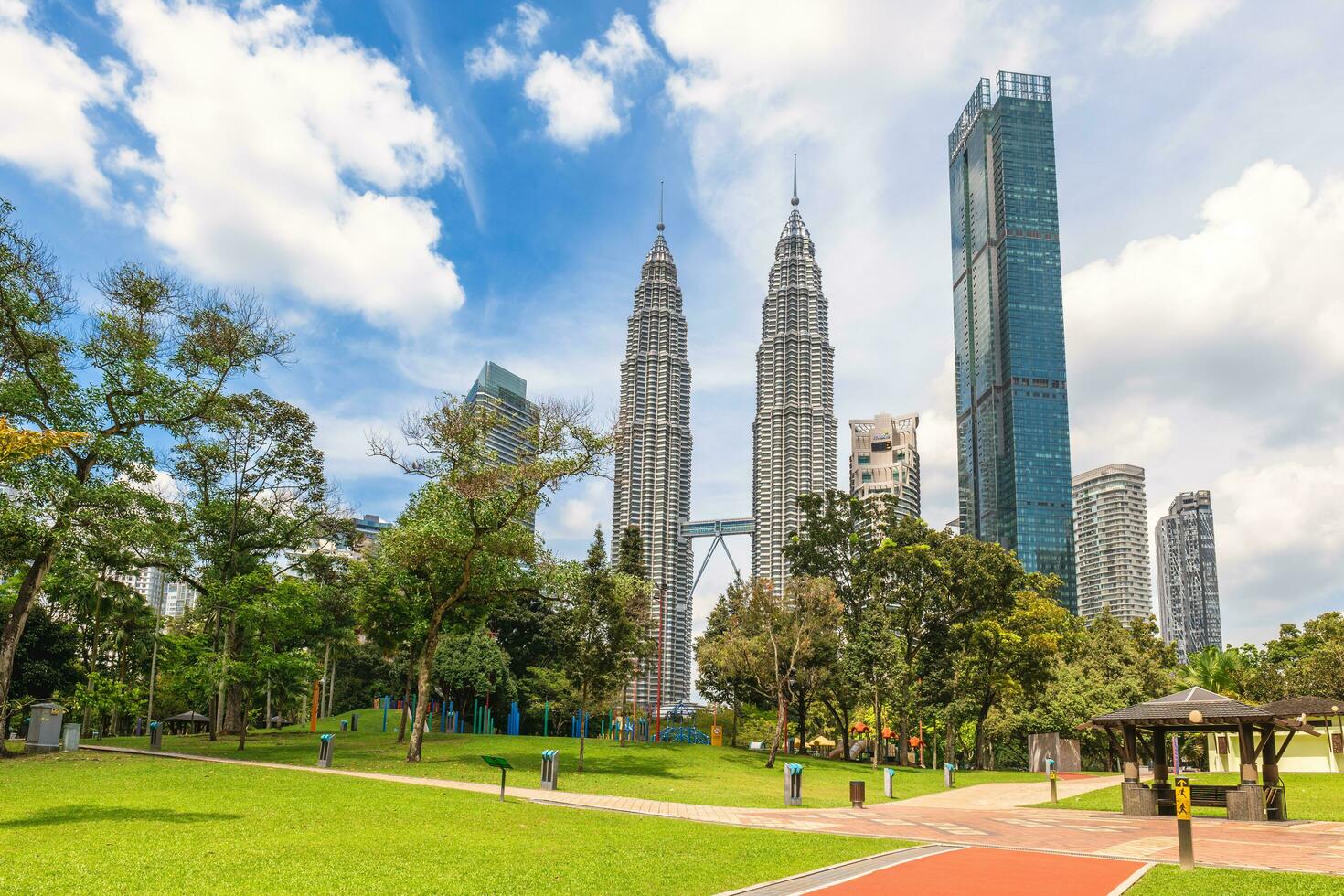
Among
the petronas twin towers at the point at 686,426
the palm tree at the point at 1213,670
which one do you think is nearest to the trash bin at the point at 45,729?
the palm tree at the point at 1213,670

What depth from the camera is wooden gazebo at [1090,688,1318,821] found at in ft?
69.1

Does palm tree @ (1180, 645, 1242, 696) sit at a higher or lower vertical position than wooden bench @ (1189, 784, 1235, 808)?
higher

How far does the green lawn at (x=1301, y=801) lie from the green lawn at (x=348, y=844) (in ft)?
45.4

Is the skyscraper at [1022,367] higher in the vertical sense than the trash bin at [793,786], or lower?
higher

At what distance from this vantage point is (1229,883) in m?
11.1

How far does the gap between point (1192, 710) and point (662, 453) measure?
129 meters

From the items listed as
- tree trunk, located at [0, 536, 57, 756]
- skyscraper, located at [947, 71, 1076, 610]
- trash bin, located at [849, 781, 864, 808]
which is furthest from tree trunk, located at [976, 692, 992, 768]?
skyscraper, located at [947, 71, 1076, 610]

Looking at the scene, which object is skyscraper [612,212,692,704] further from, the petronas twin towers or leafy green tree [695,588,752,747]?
leafy green tree [695,588,752,747]

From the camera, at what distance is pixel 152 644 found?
171 feet

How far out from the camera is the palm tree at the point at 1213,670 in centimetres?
5125

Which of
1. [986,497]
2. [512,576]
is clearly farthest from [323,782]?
[986,497]

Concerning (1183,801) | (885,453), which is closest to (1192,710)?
(1183,801)

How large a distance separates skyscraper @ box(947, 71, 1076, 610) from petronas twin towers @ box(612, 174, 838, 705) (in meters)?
51.5

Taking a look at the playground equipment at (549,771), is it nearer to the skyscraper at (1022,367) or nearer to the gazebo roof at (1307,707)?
the gazebo roof at (1307,707)
